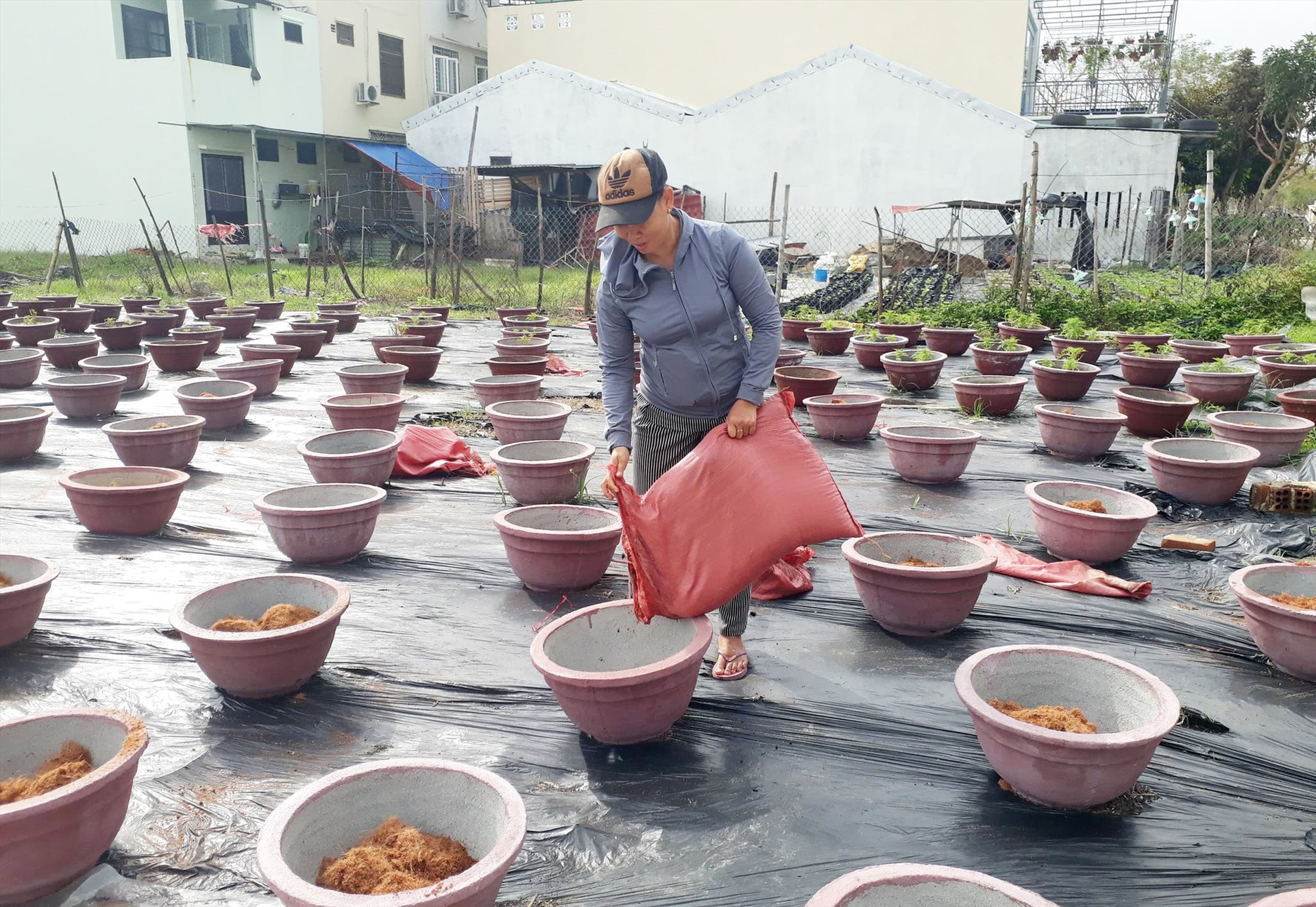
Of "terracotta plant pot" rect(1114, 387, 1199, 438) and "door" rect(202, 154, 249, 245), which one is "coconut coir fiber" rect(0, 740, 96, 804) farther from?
"door" rect(202, 154, 249, 245)

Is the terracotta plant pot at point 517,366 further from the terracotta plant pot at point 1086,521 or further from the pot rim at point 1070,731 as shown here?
the pot rim at point 1070,731

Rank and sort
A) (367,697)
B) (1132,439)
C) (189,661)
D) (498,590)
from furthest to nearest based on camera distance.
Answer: (1132,439) < (498,590) < (189,661) < (367,697)

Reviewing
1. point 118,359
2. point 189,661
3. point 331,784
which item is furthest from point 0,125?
point 331,784

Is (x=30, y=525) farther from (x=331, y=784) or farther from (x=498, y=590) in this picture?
(x=331, y=784)

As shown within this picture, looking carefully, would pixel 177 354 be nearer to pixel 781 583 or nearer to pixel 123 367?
pixel 123 367

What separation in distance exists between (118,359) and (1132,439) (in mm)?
7827

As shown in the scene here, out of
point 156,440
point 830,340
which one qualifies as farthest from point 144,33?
point 156,440

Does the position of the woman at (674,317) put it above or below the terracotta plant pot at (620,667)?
above

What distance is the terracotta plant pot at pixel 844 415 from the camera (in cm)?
621

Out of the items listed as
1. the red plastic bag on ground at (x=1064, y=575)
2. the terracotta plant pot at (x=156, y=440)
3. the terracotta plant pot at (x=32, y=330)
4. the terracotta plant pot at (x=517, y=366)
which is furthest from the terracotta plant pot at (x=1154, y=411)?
the terracotta plant pot at (x=32, y=330)

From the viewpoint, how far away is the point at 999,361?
8.42 m

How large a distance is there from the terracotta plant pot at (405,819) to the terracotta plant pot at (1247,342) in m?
9.21

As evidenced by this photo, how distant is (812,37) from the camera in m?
26.1

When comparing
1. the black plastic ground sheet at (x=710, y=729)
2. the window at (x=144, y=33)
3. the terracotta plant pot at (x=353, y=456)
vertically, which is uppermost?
the window at (x=144, y=33)
